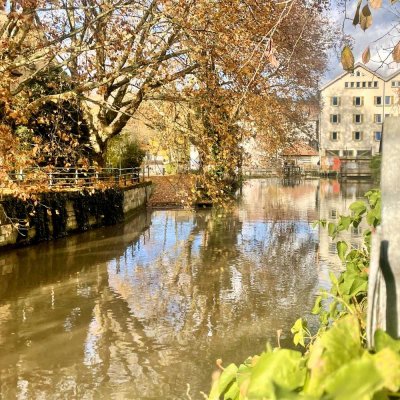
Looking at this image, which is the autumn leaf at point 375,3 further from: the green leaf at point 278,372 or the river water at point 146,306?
the river water at point 146,306

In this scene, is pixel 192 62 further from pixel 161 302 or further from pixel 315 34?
pixel 315 34

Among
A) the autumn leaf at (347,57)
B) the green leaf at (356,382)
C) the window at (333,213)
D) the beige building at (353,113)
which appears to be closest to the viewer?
the green leaf at (356,382)

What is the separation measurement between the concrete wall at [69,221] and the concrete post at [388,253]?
12858 mm

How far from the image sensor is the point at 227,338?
815 centimetres

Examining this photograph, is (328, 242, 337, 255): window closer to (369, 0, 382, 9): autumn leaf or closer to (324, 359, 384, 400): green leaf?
(369, 0, 382, 9): autumn leaf

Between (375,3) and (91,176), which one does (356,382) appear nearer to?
(375,3)

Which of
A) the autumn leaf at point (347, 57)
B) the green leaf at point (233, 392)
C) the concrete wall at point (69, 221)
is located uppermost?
the autumn leaf at point (347, 57)

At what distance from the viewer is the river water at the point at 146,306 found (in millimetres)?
6750

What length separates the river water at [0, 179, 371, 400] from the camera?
266 inches

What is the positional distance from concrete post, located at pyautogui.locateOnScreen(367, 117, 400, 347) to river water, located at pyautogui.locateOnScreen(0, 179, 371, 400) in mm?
5352

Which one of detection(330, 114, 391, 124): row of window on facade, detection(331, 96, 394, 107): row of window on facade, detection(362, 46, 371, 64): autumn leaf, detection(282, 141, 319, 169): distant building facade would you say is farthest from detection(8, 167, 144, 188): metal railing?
detection(282, 141, 319, 169): distant building facade

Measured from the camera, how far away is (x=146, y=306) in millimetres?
10047

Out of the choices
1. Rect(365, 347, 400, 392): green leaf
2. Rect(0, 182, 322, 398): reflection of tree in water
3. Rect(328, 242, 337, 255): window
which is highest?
Rect(365, 347, 400, 392): green leaf

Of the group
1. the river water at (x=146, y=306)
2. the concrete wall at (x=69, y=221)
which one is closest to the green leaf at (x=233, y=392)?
the river water at (x=146, y=306)
